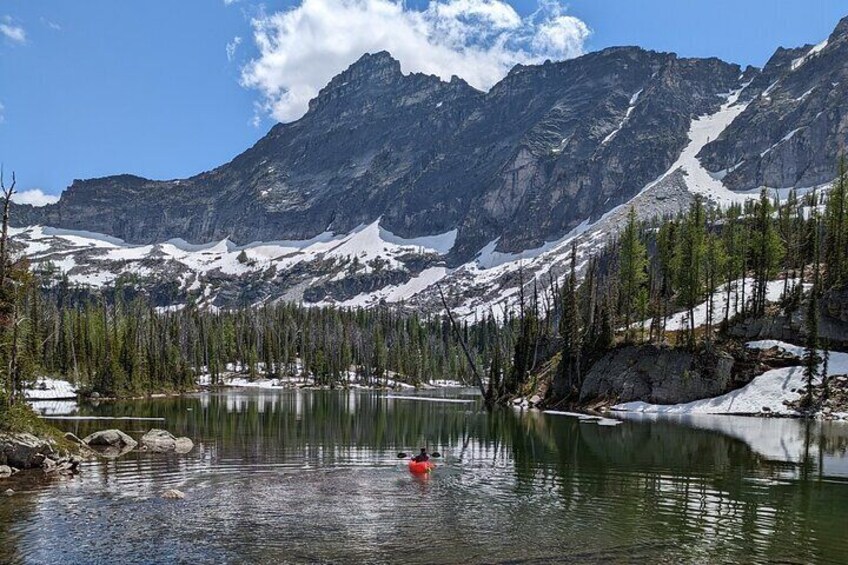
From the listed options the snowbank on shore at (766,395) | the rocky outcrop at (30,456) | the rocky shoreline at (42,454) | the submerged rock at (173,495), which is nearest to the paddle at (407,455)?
the submerged rock at (173,495)

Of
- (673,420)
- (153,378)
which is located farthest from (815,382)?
(153,378)

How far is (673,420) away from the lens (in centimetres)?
7419

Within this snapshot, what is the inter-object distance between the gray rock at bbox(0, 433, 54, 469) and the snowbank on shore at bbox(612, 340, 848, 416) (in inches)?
2694

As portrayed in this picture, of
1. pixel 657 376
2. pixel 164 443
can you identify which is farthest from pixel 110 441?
pixel 657 376

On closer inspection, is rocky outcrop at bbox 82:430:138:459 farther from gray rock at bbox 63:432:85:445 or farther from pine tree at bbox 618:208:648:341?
pine tree at bbox 618:208:648:341

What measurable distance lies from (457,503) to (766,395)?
63.0 m

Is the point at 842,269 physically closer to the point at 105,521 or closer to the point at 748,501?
the point at 748,501

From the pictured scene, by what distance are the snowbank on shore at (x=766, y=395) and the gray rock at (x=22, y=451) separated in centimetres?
6844

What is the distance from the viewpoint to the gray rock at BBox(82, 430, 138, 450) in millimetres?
49287

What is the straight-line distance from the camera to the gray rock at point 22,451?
1510 inches

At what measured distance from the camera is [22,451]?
38.7 meters

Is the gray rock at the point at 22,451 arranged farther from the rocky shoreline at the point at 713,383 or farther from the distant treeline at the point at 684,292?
the distant treeline at the point at 684,292

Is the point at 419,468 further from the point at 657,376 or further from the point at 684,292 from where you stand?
the point at 684,292

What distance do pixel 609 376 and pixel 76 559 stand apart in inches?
3265
